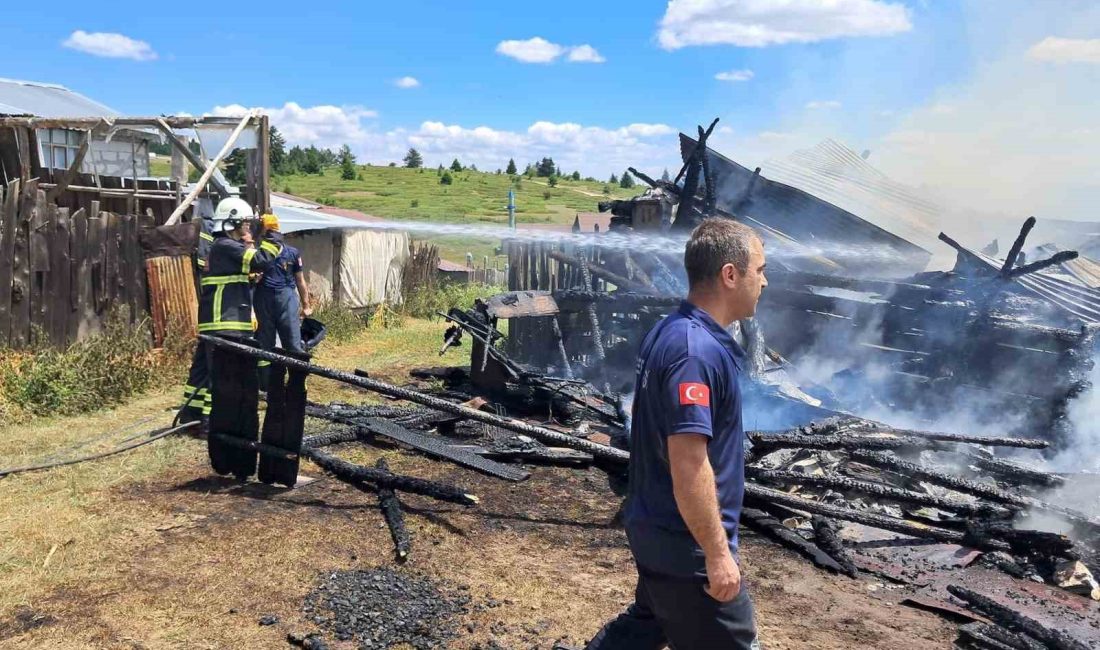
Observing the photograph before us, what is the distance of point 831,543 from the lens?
5.37 metres

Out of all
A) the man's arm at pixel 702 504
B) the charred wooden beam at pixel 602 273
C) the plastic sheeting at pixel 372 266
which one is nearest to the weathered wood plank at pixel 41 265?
the plastic sheeting at pixel 372 266

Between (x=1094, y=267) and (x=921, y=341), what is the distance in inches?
141

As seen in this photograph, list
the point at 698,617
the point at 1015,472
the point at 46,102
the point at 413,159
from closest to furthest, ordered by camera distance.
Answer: the point at 698,617, the point at 1015,472, the point at 46,102, the point at 413,159

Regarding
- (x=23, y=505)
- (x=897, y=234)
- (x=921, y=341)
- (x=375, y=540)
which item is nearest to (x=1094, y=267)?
(x=897, y=234)

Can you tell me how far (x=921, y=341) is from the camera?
953 centimetres

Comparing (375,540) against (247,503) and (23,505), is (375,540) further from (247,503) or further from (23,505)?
(23,505)

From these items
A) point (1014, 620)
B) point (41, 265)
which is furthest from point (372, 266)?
point (1014, 620)

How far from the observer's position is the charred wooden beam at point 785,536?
511cm

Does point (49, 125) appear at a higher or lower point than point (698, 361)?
higher

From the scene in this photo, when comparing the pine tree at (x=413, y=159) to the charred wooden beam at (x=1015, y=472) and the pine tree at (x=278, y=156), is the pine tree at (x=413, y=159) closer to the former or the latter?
the pine tree at (x=278, y=156)

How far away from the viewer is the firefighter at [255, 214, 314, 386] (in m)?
8.10

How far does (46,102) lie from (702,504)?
20.7 metres

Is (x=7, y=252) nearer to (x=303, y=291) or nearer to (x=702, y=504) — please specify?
(x=303, y=291)

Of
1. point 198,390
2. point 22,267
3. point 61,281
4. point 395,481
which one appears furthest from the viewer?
point 61,281
